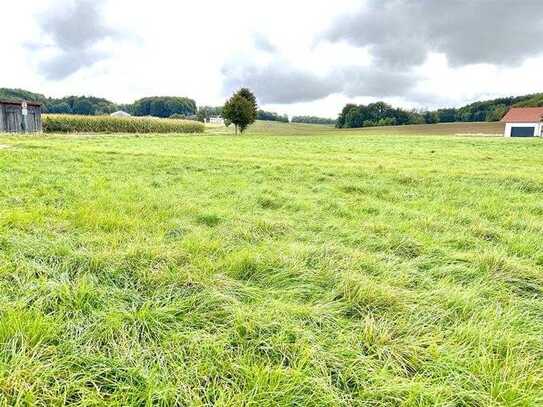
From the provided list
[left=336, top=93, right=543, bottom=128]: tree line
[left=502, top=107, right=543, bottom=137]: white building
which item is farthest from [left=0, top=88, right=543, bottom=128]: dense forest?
[left=502, top=107, right=543, bottom=137]: white building

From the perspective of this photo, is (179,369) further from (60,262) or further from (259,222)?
(259,222)

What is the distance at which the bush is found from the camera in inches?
1331

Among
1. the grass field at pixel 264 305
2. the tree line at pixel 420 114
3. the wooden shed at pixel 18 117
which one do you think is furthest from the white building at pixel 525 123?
the wooden shed at pixel 18 117

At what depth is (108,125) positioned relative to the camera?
1547 inches

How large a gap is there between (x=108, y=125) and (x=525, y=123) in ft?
186

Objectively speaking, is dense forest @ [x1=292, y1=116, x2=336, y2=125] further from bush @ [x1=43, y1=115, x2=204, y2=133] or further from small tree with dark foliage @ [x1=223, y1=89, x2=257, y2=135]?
bush @ [x1=43, y1=115, x2=204, y2=133]

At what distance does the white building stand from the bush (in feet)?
156

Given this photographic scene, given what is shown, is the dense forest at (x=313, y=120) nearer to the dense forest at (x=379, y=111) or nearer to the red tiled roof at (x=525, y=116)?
the dense forest at (x=379, y=111)

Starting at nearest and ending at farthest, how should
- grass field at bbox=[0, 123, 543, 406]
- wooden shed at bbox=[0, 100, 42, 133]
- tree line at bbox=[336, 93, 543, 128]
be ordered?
1. grass field at bbox=[0, 123, 543, 406]
2. wooden shed at bbox=[0, 100, 42, 133]
3. tree line at bbox=[336, 93, 543, 128]

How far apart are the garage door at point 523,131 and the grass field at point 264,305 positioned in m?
57.3

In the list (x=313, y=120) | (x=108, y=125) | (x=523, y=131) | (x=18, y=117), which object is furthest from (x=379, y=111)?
(x=18, y=117)

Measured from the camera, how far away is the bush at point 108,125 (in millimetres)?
33797

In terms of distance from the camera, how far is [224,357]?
1901 millimetres

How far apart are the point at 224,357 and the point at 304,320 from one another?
60 centimetres
